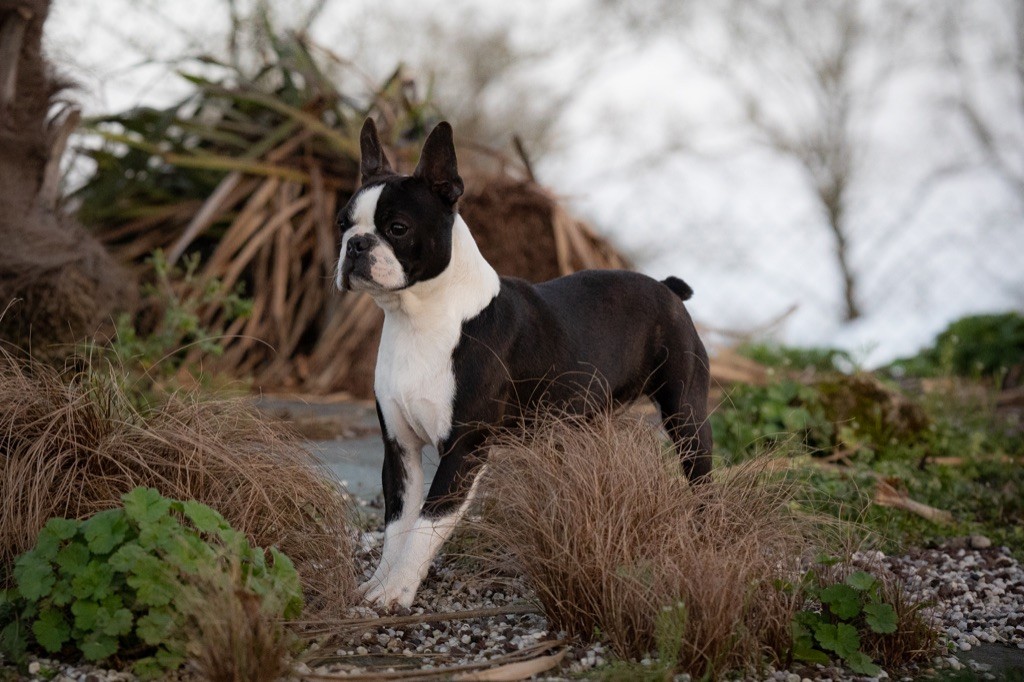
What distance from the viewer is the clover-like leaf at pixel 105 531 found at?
255 cm

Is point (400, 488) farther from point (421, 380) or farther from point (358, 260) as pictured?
point (358, 260)

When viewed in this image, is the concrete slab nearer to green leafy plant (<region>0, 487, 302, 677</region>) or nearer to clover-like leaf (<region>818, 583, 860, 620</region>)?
green leafy plant (<region>0, 487, 302, 677</region>)

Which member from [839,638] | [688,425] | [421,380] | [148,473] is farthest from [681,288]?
[148,473]

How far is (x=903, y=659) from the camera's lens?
2840mm

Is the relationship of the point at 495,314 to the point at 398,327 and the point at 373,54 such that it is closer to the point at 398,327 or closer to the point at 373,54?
the point at 398,327

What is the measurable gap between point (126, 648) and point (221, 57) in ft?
25.9

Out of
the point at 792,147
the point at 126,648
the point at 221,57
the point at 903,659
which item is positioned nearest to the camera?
the point at 126,648

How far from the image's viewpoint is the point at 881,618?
2.79m

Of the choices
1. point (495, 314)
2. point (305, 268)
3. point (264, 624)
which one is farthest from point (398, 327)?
point (305, 268)

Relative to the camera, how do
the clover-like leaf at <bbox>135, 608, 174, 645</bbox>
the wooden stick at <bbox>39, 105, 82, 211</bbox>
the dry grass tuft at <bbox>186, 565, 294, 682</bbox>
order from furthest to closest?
the wooden stick at <bbox>39, 105, 82, 211</bbox> < the clover-like leaf at <bbox>135, 608, 174, 645</bbox> < the dry grass tuft at <bbox>186, 565, 294, 682</bbox>

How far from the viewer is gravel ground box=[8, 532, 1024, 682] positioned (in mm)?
2658

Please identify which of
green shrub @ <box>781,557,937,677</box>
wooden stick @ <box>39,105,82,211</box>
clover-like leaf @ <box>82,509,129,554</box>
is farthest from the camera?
wooden stick @ <box>39,105,82,211</box>

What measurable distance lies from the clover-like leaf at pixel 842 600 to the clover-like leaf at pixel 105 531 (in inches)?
72.3

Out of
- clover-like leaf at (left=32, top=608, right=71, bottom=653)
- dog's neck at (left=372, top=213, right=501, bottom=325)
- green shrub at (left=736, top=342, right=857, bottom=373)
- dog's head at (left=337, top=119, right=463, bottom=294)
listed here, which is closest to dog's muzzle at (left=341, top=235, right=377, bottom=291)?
dog's head at (left=337, top=119, right=463, bottom=294)
